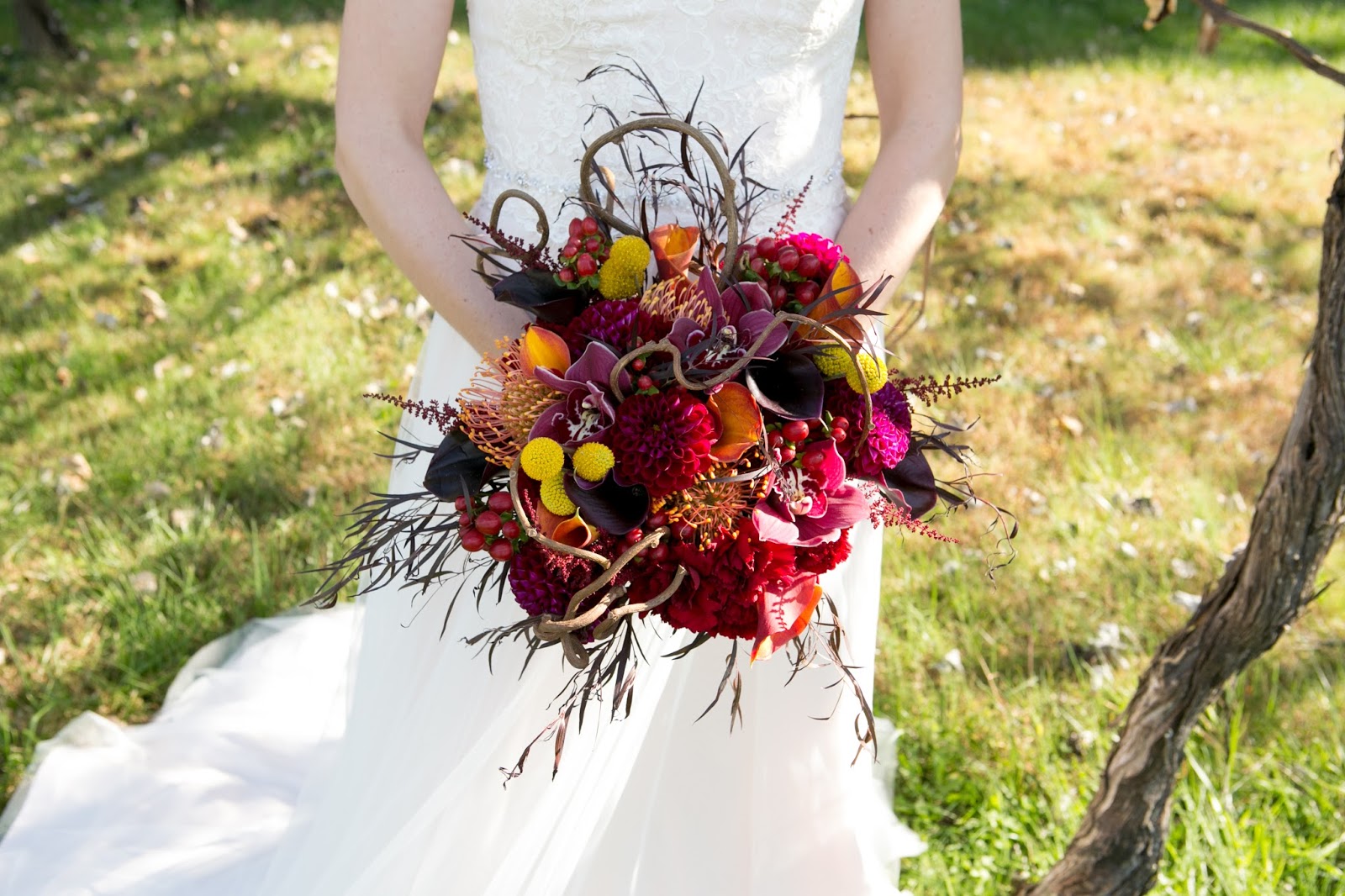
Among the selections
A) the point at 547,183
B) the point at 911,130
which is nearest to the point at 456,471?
the point at 547,183

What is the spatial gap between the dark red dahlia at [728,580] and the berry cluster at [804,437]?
0.32 ft

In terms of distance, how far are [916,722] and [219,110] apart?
5127 mm

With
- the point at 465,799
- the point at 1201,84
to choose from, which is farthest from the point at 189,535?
the point at 1201,84

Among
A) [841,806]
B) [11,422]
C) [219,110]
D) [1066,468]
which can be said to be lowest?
[841,806]

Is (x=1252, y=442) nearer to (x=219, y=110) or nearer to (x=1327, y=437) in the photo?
(x=1327, y=437)

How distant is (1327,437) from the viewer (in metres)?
1.63

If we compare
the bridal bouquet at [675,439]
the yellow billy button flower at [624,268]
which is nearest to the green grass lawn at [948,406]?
the bridal bouquet at [675,439]

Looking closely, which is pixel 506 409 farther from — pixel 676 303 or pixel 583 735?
pixel 583 735

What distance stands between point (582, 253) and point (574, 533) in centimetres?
36

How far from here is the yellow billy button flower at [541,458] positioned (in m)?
1.15

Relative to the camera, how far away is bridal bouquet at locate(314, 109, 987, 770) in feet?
3.83

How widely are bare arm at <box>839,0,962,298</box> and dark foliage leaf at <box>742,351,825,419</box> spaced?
0.57 m

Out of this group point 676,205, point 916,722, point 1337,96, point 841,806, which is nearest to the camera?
point 676,205

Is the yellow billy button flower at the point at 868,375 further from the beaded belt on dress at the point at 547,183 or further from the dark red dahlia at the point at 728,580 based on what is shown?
the beaded belt on dress at the point at 547,183
